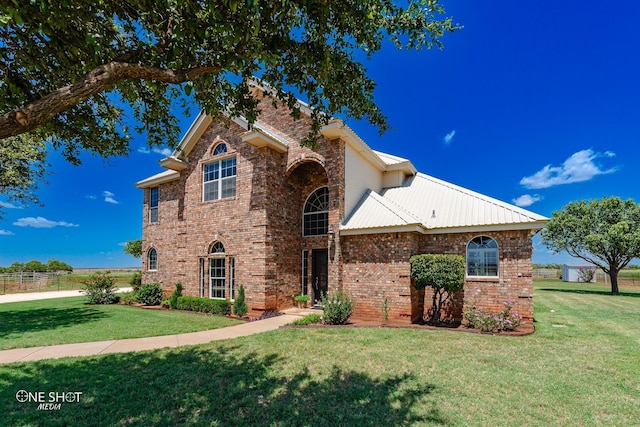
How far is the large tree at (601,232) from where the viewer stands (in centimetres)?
2192

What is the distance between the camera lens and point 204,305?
12922 mm

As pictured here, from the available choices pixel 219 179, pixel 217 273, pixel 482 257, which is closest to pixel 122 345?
pixel 217 273

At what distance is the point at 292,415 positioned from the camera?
13.7 ft

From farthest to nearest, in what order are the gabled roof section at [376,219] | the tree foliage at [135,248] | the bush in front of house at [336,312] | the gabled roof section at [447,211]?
the tree foliage at [135,248]
the gabled roof section at [376,219]
the gabled roof section at [447,211]
the bush in front of house at [336,312]

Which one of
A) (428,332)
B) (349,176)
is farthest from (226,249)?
(428,332)

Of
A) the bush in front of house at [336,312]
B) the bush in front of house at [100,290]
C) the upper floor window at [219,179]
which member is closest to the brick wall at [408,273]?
the bush in front of house at [336,312]

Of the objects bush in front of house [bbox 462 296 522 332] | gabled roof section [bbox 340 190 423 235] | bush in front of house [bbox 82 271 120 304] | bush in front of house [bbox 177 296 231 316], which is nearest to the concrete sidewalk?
bush in front of house [bbox 177 296 231 316]

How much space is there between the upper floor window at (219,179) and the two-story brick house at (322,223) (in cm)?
5

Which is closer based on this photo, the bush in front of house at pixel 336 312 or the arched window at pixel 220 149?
the bush in front of house at pixel 336 312

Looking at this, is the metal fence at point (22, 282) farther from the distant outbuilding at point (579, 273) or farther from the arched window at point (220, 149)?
the distant outbuilding at point (579, 273)

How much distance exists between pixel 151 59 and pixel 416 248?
968 cm

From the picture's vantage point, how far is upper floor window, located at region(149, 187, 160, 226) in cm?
1841

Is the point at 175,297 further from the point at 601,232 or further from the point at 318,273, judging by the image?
the point at 601,232

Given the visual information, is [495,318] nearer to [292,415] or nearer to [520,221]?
[520,221]
